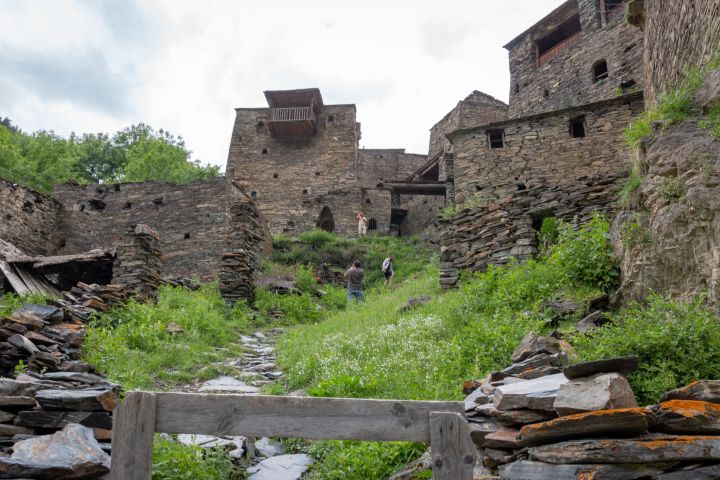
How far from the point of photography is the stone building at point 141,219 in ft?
57.7

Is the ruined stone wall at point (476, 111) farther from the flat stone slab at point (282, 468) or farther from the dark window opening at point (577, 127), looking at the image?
the flat stone slab at point (282, 468)

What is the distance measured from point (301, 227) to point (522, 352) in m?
24.5

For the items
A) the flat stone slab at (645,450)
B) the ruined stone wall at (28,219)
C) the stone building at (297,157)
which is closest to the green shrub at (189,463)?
the flat stone slab at (645,450)

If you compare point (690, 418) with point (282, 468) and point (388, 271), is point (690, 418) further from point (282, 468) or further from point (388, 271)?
point (388, 271)

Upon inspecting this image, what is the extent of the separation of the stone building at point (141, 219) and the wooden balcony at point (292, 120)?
14.7m

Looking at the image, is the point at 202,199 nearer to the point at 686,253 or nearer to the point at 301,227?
the point at 301,227

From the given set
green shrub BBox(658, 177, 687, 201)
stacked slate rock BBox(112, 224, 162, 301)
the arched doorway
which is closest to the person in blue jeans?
stacked slate rock BBox(112, 224, 162, 301)

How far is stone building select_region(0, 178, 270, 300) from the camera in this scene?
1758 centimetres

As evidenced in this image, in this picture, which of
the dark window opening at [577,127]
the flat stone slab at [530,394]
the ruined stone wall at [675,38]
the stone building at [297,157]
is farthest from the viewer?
the stone building at [297,157]

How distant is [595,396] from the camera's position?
340 centimetres

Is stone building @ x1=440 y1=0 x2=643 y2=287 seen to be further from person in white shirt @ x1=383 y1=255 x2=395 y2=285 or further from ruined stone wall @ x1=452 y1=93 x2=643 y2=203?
person in white shirt @ x1=383 y1=255 x2=395 y2=285

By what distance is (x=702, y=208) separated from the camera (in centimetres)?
508

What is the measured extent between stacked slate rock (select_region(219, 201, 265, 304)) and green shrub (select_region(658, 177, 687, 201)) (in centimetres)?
1017

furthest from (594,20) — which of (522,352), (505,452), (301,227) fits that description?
(505,452)
